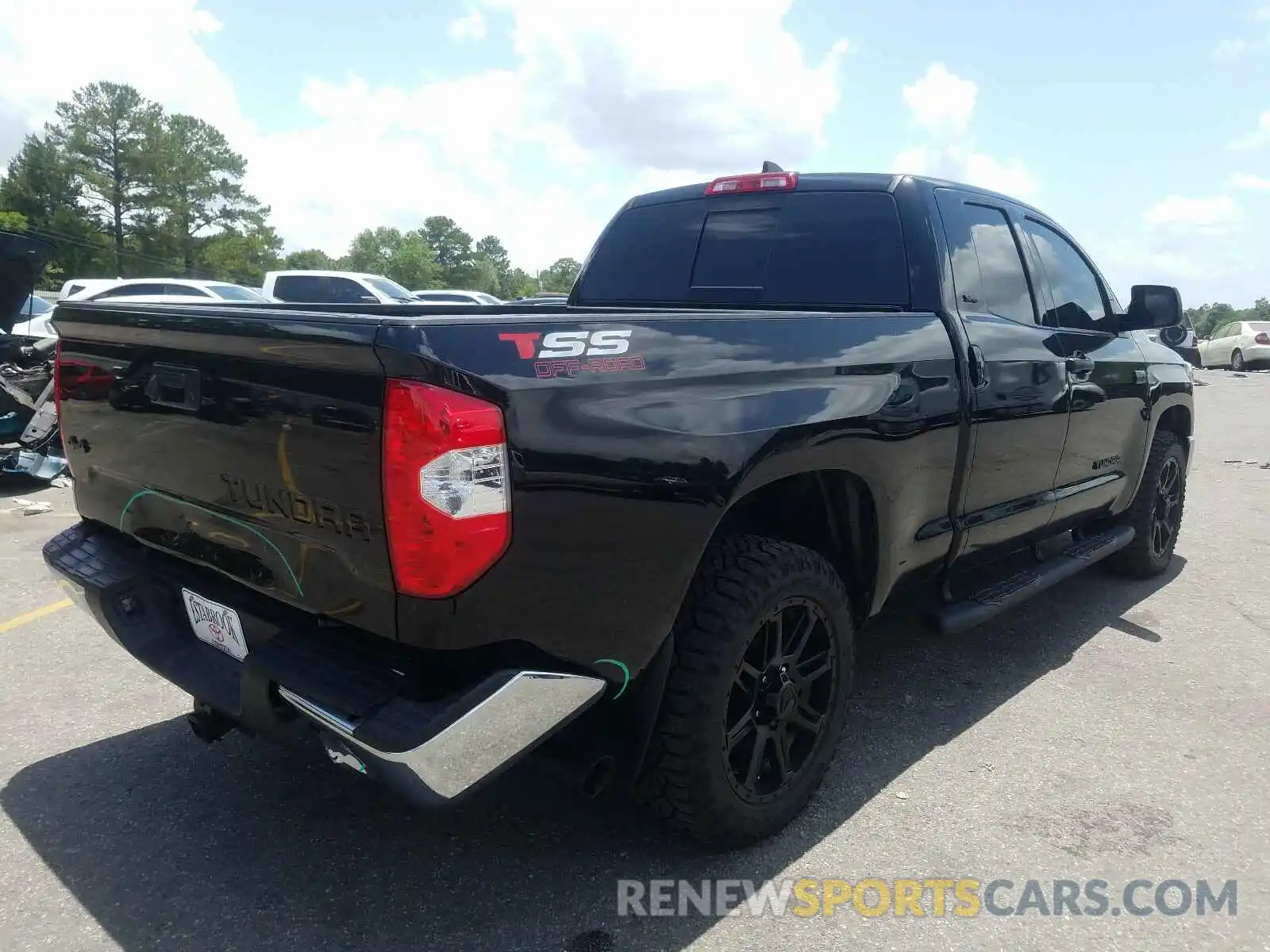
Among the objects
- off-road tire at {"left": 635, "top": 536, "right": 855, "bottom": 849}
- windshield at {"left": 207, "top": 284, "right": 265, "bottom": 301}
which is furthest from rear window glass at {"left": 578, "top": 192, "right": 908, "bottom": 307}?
windshield at {"left": 207, "top": 284, "right": 265, "bottom": 301}

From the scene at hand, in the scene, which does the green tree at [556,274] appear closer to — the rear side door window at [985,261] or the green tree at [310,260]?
the green tree at [310,260]

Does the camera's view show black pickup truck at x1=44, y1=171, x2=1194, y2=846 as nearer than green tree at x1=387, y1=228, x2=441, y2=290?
Yes

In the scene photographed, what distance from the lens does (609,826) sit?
9.00ft

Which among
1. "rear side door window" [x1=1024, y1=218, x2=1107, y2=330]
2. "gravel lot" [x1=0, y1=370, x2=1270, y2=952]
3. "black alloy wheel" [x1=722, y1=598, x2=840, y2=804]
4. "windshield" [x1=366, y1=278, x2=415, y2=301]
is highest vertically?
"windshield" [x1=366, y1=278, x2=415, y2=301]

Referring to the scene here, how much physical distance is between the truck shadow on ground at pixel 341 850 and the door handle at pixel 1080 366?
160 centimetres

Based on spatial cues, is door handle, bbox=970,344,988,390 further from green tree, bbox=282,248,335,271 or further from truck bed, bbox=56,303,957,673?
green tree, bbox=282,248,335,271

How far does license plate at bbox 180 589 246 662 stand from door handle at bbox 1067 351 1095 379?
3.33 meters

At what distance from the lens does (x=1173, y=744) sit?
3367 mm

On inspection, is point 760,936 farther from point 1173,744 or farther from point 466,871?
point 1173,744

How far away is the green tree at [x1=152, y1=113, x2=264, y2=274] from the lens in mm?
67188

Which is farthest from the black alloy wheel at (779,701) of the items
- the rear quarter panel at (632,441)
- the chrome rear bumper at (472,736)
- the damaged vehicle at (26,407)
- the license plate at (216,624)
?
the damaged vehicle at (26,407)

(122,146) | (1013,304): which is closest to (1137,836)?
(1013,304)

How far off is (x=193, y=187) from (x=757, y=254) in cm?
7762

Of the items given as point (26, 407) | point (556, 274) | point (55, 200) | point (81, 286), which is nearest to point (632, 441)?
point (26, 407)
